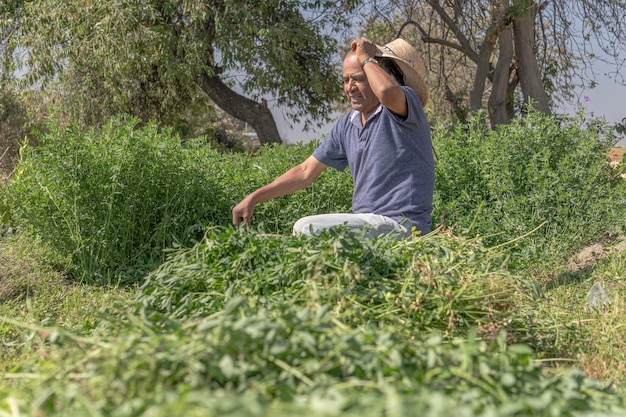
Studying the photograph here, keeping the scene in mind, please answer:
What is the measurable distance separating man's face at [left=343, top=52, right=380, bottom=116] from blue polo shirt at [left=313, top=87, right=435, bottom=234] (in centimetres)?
7

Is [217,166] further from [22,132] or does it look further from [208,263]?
[22,132]

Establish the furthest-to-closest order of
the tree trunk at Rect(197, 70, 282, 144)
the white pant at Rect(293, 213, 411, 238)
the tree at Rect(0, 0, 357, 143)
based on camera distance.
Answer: the tree trunk at Rect(197, 70, 282, 144) < the tree at Rect(0, 0, 357, 143) < the white pant at Rect(293, 213, 411, 238)

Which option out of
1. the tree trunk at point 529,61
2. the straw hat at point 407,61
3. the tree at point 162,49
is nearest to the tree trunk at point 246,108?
the tree at point 162,49

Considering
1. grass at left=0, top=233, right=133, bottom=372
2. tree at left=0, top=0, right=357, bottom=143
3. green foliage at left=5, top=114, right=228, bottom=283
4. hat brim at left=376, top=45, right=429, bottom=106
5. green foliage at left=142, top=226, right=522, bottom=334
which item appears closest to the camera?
green foliage at left=142, top=226, right=522, bottom=334

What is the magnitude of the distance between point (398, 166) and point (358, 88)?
0.44 m

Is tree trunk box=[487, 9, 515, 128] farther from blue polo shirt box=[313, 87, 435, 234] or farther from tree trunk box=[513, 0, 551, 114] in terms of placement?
blue polo shirt box=[313, 87, 435, 234]

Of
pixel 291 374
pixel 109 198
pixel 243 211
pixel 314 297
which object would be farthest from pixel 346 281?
pixel 109 198

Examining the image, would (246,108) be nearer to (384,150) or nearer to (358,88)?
(358,88)

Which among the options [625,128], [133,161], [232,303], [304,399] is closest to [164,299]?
[232,303]

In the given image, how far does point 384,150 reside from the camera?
3.42 meters

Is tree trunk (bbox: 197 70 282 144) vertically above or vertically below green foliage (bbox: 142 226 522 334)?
above

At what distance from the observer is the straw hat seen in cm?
356

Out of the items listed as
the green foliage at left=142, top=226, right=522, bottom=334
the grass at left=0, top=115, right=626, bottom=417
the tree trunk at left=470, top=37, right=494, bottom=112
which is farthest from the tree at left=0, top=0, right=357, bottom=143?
the green foliage at left=142, top=226, right=522, bottom=334

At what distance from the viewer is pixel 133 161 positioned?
4.50 m
